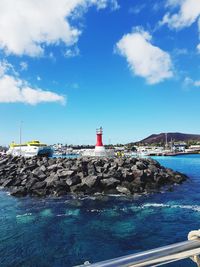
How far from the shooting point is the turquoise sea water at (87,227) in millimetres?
9656

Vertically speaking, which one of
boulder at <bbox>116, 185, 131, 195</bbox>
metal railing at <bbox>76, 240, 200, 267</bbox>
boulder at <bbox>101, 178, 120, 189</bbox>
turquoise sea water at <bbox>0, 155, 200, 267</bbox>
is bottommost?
turquoise sea water at <bbox>0, 155, 200, 267</bbox>

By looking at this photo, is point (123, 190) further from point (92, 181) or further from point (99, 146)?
point (99, 146)

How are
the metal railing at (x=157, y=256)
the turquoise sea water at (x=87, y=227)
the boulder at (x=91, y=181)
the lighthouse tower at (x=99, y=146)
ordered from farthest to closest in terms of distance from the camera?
the lighthouse tower at (x=99, y=146)
the boulder at (x=91, y=181)
the turquoise sea water at (x=87, y=227)
the metal railing at (x=157, y=256)

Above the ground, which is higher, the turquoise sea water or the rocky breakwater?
the rocky breakwater

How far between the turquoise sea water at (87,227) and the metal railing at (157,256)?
7676 mm

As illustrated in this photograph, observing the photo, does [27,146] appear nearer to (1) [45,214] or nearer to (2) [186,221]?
(1) [45,214]

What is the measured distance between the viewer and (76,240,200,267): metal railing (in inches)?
66.9

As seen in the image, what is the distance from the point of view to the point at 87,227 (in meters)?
12.6

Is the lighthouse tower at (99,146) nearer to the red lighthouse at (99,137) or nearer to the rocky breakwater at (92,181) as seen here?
the red lighthouse at (99,137)

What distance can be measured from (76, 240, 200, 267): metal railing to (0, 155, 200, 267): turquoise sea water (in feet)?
25.2

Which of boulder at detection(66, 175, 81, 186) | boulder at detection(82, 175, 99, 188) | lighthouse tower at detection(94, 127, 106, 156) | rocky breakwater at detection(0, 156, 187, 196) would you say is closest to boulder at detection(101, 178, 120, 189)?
rocky breakwater at detection(0, 156, 187, 196)

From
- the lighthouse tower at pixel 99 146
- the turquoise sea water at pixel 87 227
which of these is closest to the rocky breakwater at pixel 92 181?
the turquoise sea water at pixel 87 227

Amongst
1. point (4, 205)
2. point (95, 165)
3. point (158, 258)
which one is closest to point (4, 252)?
point (4, 205)

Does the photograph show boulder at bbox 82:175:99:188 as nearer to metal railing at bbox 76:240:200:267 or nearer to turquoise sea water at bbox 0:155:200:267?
turquoise sea water at bbox 0:155:200:267
